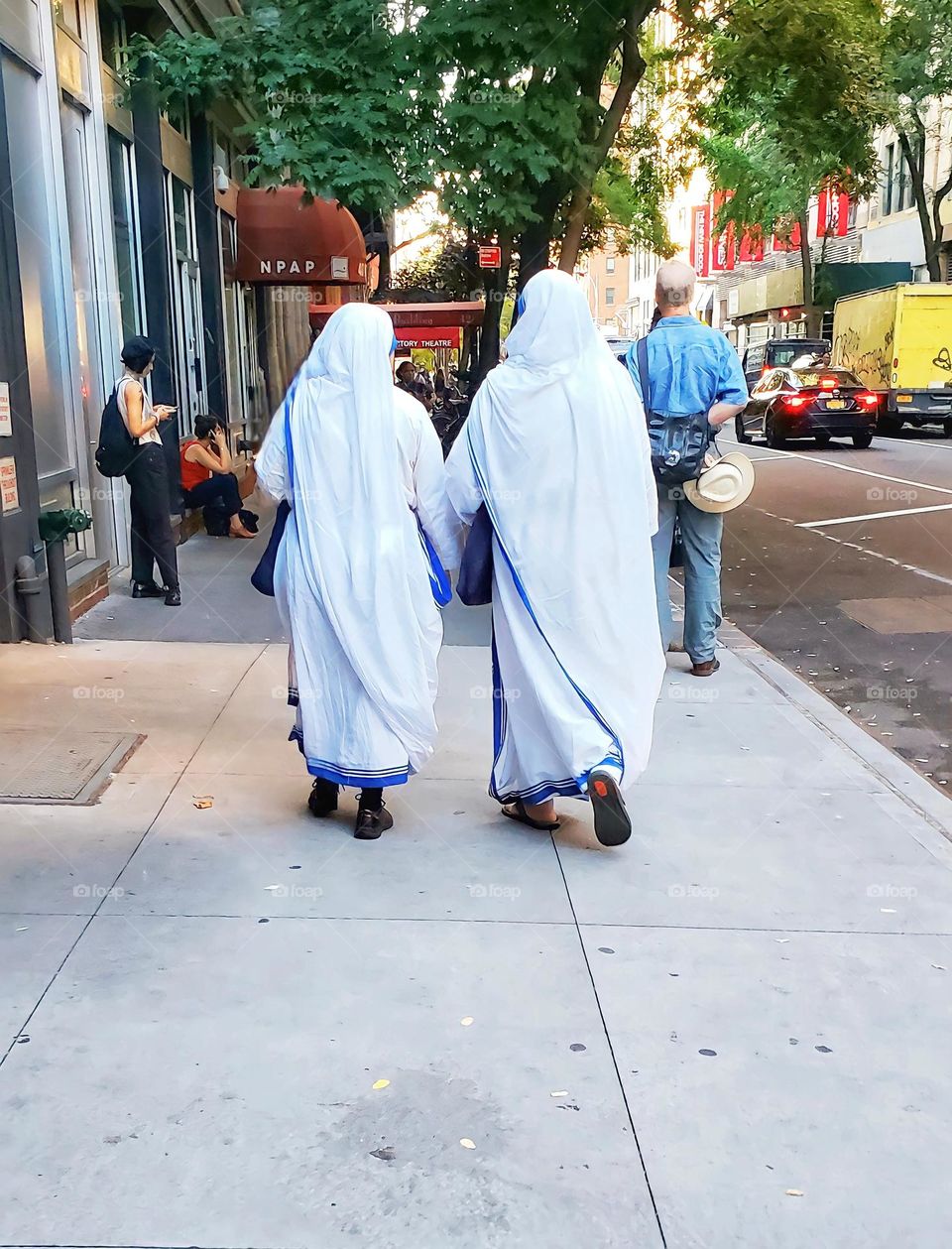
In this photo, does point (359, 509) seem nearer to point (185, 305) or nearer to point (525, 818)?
point (525, 818)

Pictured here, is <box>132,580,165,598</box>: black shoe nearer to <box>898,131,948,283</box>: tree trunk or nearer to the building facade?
the building facade

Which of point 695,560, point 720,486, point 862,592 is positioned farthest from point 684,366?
point 862,592

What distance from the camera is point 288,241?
15594 millimetres

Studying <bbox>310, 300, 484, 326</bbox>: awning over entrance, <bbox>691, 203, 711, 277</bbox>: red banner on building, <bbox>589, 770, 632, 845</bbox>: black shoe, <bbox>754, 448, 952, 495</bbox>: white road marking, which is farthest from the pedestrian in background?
<bbox>691, 203, 711, 277</bbox>: red banner on building

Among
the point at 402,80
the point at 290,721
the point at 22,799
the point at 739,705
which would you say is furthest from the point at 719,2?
the point at 22,799

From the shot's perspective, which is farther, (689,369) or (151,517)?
(151,517)

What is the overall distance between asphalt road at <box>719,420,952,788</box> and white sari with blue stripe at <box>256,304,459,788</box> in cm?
262

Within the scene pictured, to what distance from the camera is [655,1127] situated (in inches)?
110

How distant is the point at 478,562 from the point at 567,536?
1.11 feet

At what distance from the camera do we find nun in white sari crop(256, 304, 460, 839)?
4.33m

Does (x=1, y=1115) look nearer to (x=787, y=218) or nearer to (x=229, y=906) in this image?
(x=229, y=906)

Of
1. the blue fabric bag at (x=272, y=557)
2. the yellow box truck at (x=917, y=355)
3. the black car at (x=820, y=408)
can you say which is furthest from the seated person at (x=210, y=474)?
the yellow box truck at (x=917, y=355)

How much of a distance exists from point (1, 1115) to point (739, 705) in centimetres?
441

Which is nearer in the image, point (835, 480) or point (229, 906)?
point (229, 906)
